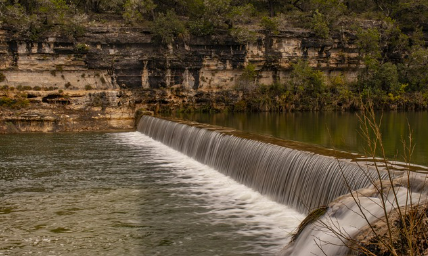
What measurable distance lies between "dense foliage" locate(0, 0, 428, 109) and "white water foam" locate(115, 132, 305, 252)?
27852 mm

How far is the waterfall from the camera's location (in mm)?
9164

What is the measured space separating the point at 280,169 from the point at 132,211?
410 cm

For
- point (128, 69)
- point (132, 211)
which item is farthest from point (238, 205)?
point (128, 69)

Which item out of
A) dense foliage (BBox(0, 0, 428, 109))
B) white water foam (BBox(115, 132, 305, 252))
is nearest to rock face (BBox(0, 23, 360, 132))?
dense foliage (BBox(0, 0, 428, 109))

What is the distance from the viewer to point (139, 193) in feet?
40.5

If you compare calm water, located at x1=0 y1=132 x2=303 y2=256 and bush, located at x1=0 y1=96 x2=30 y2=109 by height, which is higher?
bush, located at x1=0 y1=96 x2=30 y2=109

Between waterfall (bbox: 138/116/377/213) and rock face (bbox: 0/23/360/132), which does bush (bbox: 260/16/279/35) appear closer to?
rock face (bbox: 0/23/360/132)

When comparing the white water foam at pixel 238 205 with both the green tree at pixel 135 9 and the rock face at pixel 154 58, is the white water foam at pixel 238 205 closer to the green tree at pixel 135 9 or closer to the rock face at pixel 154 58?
the rock face at pixel 154 58

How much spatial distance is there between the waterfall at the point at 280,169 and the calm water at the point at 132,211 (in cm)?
38

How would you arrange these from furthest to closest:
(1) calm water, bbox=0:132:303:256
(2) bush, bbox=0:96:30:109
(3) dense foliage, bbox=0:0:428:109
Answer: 1. (3) dense foliage, bbox=0:0:428:109
2. (2) bush, bbox=0:96:30:109
3. (1) calm water, bbox=0:132:303:256

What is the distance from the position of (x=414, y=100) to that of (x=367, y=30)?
31.3ft

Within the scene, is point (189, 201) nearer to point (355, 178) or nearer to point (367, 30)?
point (355, 178)

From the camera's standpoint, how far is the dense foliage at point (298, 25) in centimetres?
4053

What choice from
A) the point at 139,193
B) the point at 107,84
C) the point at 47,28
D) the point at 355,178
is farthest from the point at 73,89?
the point at 355,178
